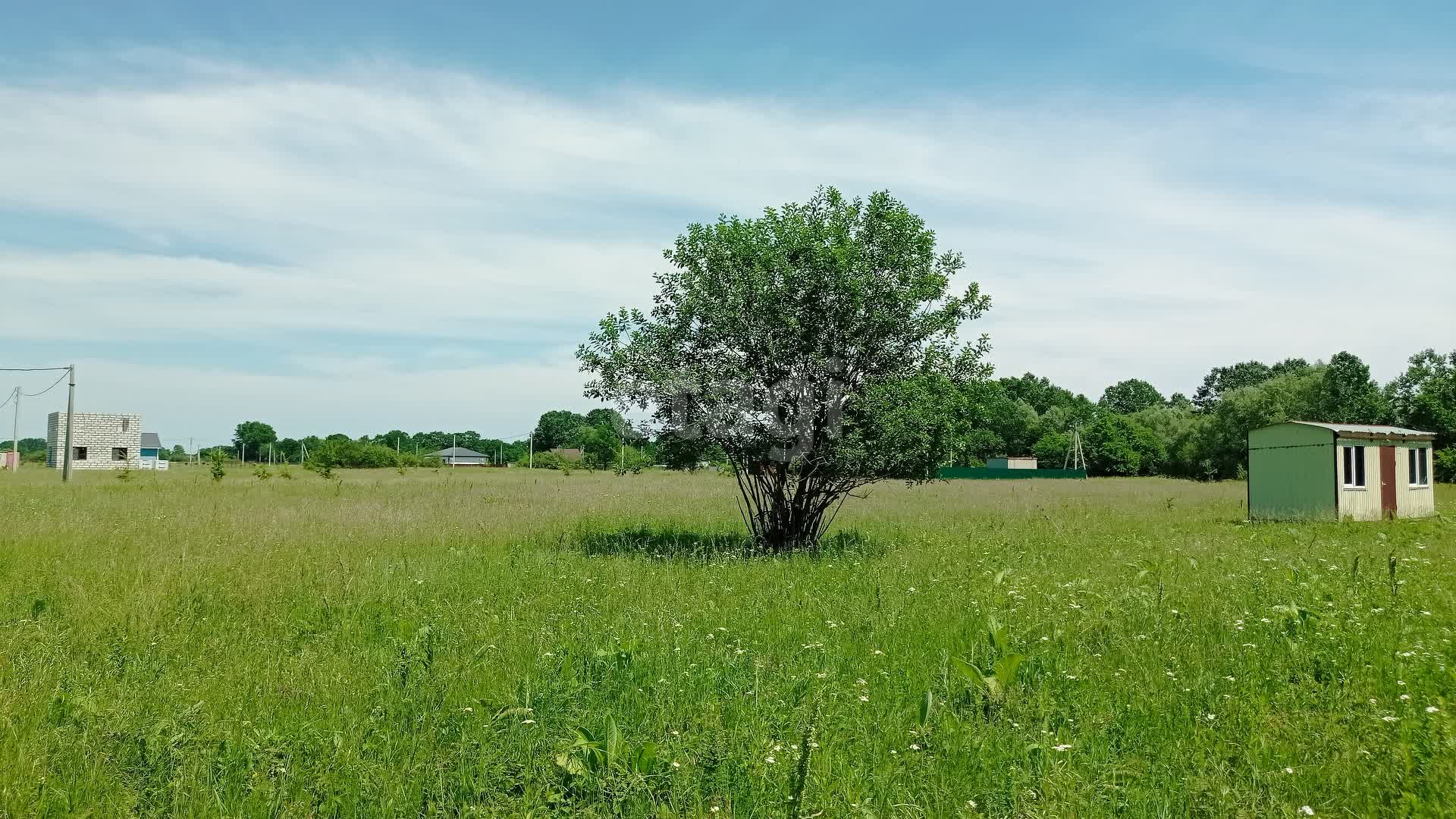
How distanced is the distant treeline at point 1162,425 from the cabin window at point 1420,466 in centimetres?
1224

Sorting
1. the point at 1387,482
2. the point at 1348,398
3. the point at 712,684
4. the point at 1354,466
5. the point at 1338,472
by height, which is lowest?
the point at 712,684

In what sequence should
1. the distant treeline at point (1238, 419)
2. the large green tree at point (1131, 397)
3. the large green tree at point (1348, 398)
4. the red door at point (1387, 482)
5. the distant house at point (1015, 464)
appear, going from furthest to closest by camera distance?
the large green tree at point (1131, 397), the distant house at point (1015, 464), the large green tree at point (1348, 398), the distant treeline at point (1238, 419), the red door at point (1387, 482)

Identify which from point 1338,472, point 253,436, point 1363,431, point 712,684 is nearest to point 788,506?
point 712,684

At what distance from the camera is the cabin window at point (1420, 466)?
78.6 ft

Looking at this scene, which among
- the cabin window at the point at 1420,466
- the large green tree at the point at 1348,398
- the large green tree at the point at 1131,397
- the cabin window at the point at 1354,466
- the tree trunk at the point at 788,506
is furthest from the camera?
the large green tree at the point at 1131,397

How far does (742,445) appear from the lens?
13.7 metres

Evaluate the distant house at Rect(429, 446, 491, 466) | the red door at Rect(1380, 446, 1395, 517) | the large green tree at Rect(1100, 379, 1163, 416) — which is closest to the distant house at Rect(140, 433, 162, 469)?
the distant house at Rect(429, 446, 491, 466)

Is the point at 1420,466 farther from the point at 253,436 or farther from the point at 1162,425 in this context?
the point at 253,436

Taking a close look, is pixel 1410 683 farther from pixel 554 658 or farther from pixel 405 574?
pixel 405 574

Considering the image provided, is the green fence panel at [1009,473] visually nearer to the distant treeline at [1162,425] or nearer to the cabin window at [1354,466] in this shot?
the distant treeline at [1162,425]

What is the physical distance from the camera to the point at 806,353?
13633 millimetres

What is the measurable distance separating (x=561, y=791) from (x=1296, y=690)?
5531mm

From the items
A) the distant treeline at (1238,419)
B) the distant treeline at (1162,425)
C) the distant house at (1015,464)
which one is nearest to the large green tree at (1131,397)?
the distant treeline at (1162,425)

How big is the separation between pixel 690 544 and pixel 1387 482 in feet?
70.2
